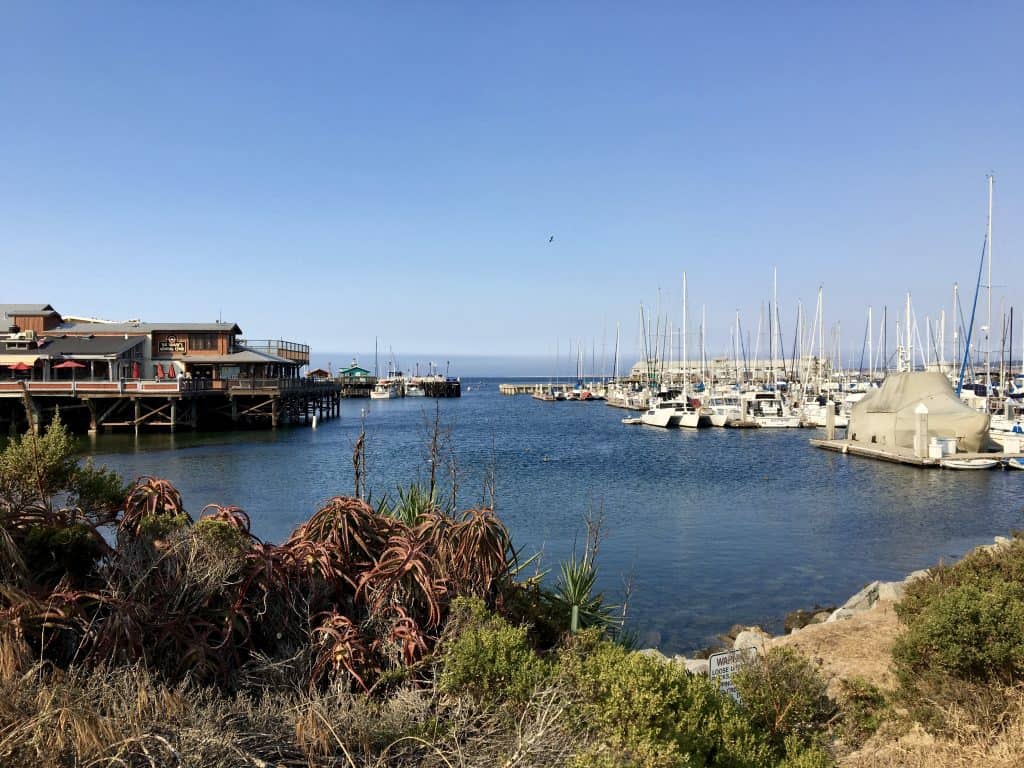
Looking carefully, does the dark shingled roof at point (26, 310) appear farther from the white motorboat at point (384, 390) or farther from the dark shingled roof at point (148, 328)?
the white motorboat at point (384, 390)

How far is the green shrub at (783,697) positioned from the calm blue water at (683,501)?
6.38 meters

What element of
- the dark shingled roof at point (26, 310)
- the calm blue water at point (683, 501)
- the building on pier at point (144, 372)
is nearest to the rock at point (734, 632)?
the calm blue water at point (683, 501)

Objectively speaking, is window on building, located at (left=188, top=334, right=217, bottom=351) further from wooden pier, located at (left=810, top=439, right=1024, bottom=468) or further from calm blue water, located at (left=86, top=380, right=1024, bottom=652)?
wooden pier, located at (left=810, top=439, right=1024, bottom=468)

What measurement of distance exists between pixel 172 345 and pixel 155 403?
7443 mm

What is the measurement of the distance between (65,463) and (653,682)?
5.72m

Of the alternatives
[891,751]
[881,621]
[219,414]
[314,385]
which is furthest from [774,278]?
[891,751]

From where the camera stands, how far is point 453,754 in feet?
13.5

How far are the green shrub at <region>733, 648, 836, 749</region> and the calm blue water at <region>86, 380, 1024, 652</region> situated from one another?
251 inches

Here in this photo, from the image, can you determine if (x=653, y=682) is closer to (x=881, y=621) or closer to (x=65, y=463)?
(x=65, y=463)

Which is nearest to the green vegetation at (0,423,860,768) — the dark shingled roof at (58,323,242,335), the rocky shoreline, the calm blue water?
the rocky shoreline

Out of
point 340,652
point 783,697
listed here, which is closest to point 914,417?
point 783,697

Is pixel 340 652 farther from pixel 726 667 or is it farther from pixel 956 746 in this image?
pixel 956 746

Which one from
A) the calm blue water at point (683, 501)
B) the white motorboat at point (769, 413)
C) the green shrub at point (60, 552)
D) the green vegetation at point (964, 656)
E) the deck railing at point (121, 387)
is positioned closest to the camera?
the green shrub at point (60, 552)

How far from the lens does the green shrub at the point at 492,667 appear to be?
4766 millimetres
